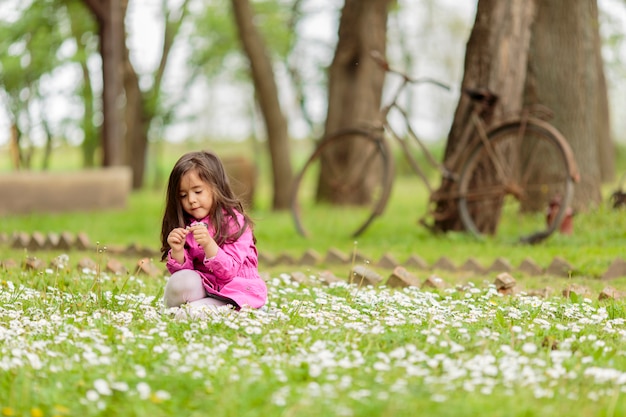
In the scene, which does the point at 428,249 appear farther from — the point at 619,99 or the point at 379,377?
the point at 619,99

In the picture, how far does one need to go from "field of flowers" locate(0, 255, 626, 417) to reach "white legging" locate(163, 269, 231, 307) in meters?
0.14

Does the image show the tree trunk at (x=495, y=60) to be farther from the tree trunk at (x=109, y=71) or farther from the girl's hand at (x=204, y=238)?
the tree trunk at (x=109, y=71)

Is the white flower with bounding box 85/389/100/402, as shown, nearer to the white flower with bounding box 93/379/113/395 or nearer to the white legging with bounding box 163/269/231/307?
the white flower with bounding box 93/379/113/395

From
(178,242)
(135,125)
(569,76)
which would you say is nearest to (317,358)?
(178,242)

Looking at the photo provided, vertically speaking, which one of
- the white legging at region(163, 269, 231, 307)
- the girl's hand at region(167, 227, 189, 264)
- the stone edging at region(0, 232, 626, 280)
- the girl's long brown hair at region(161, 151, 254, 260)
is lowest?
the stone edging at region(0, 232, 626, 280)

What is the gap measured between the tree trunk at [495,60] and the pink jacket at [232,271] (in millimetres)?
4455

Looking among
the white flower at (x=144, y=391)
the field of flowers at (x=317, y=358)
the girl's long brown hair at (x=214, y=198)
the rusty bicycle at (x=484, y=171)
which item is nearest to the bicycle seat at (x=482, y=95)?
the rusty bicycle at (x=484, y=171)

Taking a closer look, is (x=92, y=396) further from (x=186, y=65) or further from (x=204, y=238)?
(x=186, y=65)

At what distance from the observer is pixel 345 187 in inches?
380

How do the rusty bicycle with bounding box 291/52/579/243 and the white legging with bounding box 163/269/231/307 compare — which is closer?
the white legging with bounding box 163/269/231/307

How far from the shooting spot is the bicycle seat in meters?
8.66

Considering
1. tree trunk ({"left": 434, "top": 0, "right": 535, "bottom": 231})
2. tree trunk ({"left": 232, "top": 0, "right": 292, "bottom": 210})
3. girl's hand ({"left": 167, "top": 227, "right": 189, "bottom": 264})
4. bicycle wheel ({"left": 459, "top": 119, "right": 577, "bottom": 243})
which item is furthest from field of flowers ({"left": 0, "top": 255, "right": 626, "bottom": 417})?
tree trunk ({"left": 232, "top": 0, "right": 292, "bottom": 210})

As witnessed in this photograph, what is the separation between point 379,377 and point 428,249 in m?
5.14

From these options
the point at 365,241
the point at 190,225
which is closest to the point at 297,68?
the point at 365,241
